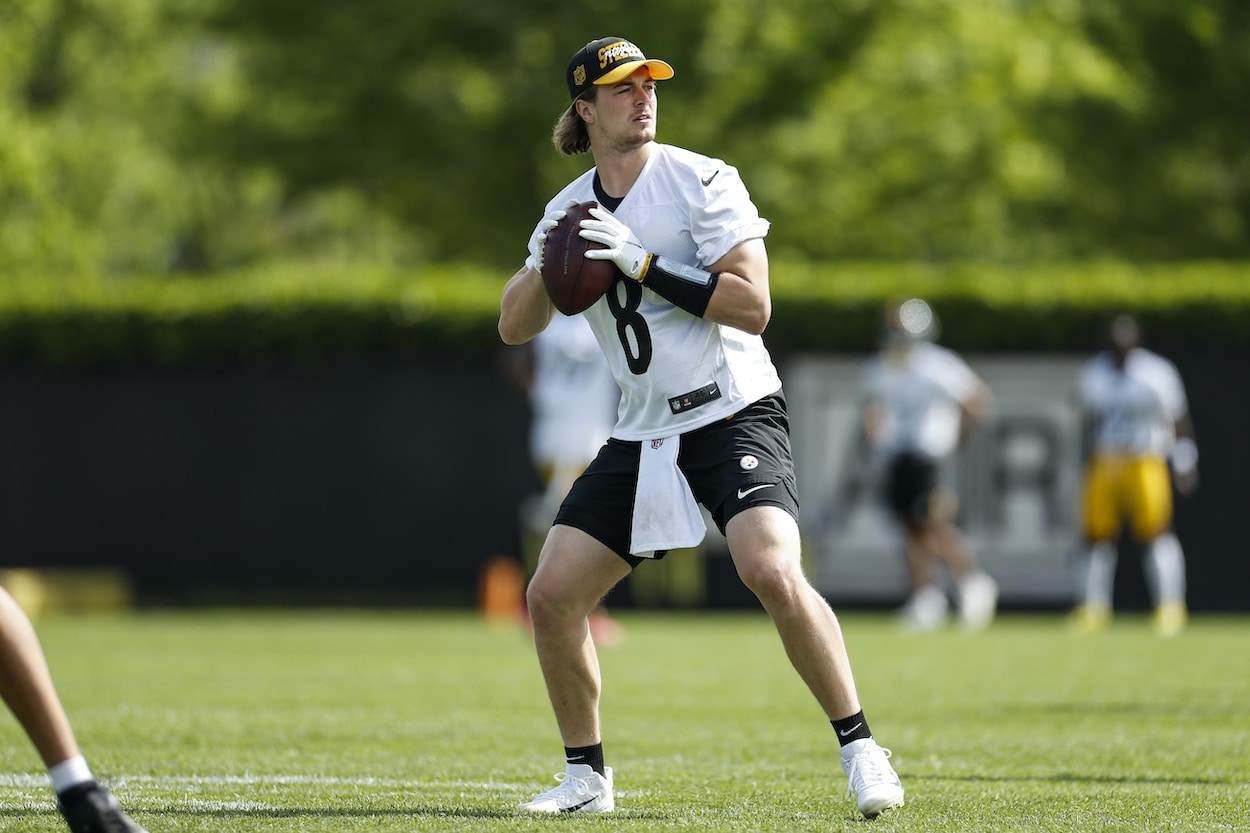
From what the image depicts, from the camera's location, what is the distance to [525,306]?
5352mm

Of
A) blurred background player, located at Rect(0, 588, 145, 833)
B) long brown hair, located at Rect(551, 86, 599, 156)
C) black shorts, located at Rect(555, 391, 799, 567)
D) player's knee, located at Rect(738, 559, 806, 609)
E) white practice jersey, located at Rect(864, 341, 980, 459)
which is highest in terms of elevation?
long brown hair, located at Rect(551, 86, 599, 156)

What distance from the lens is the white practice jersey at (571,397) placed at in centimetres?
1250

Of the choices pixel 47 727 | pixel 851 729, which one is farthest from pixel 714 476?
pixel 47 727

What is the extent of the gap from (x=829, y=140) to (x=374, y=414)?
32.1 feet

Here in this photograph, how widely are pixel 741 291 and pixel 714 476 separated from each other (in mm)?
550

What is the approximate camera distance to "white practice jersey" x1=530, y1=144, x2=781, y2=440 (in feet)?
16.9

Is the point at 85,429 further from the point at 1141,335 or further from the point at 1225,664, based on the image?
the point at 1225,664

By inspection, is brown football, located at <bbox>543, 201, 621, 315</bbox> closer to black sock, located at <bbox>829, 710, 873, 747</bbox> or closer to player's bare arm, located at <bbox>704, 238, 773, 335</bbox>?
player's bare arm, located at <bbox>704, 238, 773, 335</bbox>

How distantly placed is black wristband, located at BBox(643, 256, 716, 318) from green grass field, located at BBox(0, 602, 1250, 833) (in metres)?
1.44

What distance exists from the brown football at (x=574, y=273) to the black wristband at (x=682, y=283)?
0.13 m

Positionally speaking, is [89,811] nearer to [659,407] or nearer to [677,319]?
[659,407]

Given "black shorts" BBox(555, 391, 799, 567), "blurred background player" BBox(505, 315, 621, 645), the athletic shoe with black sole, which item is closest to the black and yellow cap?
"black shorts" BBox(555, 391, 799, 567)

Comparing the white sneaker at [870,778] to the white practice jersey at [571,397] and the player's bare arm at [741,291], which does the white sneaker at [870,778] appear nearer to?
the player's bare arm at [741,291]

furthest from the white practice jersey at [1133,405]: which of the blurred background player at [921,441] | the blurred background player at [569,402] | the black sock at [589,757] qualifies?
the black sock at [589,757]
